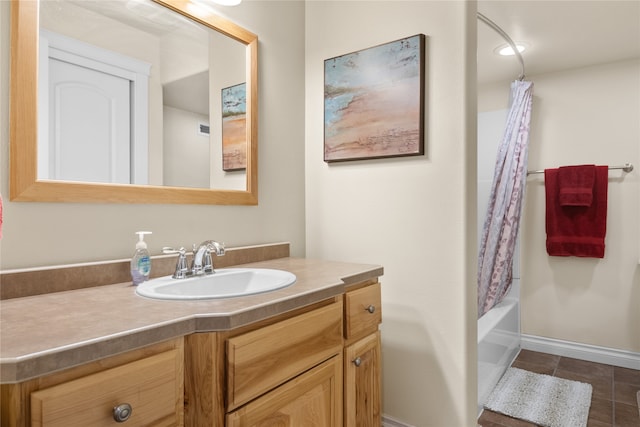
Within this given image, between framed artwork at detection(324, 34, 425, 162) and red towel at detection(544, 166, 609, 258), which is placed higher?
framed artwork at detection(324, 34, 425, 162)

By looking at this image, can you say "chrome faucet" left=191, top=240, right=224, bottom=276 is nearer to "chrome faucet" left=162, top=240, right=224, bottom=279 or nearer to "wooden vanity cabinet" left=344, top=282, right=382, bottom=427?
"chrome faucet" left=162, top=240, right=224, bottom=279

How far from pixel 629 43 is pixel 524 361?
7.44 ft

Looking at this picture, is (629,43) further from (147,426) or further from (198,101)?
(147,426)

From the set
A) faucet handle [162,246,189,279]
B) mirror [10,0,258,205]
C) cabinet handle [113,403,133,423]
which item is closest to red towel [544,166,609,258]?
mirror [10,0,258,205]

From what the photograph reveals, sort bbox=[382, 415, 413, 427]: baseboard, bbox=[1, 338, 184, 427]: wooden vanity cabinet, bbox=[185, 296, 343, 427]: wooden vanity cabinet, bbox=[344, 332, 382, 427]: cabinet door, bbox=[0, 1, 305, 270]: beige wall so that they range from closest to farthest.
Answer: bbox=[1, 338, 184, 427]: wooden vanity cabinet
bbox=[185, 296, 343, 427]: wooden vanity cabinet
bbox=[0, 1, 305, 270]: beige wall
bbox=[344, 332, 382, 427]: cabinet door
bbox=[382, 415, 413, 427]: baseboard

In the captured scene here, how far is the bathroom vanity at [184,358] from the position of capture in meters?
0.62

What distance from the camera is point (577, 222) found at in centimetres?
277

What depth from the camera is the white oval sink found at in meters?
1.13

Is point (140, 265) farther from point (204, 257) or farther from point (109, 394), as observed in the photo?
point (109, 394)

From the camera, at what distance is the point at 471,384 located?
5.29 ft

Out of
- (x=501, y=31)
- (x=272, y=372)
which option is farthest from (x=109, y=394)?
(x=501, y=31)

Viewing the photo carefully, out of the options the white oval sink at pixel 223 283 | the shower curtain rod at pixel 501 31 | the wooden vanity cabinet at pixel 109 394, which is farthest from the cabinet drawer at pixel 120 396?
the shower curtain rod at pixel 501 31

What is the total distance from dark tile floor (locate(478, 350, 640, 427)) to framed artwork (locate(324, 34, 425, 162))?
5.03 ft

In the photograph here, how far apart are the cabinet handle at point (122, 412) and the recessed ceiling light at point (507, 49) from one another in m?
2.77
